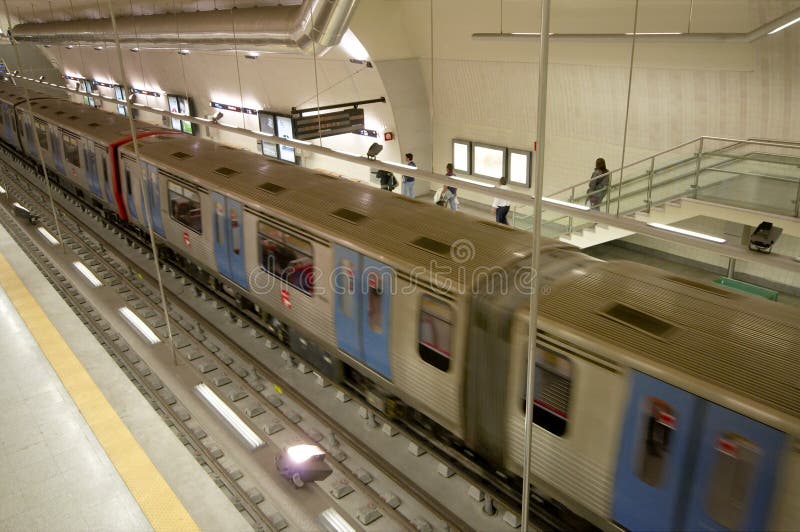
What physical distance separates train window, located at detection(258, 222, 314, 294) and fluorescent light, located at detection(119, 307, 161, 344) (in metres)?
1.96

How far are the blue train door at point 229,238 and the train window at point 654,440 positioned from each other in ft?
16.7

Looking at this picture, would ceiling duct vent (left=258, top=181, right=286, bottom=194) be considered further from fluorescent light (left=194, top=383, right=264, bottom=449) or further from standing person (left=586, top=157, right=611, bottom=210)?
standing person (left=586, top=157, right=611, bottom=210)

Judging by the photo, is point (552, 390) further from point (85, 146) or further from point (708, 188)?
point (85, 146)

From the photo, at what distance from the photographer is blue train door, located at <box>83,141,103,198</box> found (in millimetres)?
11219

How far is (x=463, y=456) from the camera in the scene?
212 inches

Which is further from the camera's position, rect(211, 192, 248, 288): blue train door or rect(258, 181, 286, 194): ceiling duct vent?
rect(211, 192, 248, 288): blue train door

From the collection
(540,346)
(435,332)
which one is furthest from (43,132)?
(540,346)


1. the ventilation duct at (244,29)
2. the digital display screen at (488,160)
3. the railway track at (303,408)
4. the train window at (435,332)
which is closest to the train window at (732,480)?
the railway track at (303,408)

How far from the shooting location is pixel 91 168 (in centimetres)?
1148

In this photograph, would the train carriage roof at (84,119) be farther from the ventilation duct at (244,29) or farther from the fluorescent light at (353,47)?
the fluorescent light at (353,47)

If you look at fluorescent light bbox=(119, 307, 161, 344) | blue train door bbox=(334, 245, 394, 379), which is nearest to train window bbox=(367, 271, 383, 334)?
blue train door bbox=(334, 245, 394, 379)

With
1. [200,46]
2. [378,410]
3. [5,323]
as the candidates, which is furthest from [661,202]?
[200,46]

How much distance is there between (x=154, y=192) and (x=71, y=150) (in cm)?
446

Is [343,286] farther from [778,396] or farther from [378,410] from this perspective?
[778,396]
